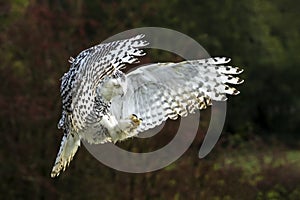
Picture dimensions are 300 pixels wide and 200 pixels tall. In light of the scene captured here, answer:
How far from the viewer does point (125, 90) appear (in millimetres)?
3287

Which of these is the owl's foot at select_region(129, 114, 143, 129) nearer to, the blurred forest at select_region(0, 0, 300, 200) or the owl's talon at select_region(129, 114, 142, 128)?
the owl's talon at select_region(129, 114, 142, 128)

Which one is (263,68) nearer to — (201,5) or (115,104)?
(201,5)

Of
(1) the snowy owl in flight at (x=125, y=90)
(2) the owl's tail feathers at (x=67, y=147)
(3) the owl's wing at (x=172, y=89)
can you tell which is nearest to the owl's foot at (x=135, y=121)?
(1) the snowy owl in flight at (x=125, y=90)

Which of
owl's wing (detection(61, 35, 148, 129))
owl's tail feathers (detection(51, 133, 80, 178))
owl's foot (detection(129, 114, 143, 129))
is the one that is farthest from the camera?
owl's tail feathers (detection(51, 133, 80, 178))

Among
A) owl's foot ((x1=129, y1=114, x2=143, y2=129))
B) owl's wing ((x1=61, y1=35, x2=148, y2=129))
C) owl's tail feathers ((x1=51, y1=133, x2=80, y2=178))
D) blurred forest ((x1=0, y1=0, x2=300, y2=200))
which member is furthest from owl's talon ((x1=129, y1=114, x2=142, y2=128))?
blurred forest ((x1=0, y1=0, x2=300, y2=200))

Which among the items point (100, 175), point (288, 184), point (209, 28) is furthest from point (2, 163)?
point (209, 28)

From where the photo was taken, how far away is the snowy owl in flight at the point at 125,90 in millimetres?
3125

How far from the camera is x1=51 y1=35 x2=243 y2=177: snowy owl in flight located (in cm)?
312

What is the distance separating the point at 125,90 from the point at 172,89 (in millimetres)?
241

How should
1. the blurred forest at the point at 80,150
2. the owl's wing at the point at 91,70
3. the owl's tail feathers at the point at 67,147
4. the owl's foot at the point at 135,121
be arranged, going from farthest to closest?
the blurred forest at the point at 80,150 < the owl's tail feathers at the point at 67,147 < the owl's foot at the point at 135,121 < the owl's wing at the point at 91,70

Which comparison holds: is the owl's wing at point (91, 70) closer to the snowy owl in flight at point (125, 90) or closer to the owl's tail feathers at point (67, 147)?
the snowy owl in flight at point (125, 90)

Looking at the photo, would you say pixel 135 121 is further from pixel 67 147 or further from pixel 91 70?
pixel 67 147

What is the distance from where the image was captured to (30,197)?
7.01 metres

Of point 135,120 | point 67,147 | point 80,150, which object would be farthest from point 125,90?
point 80,150
